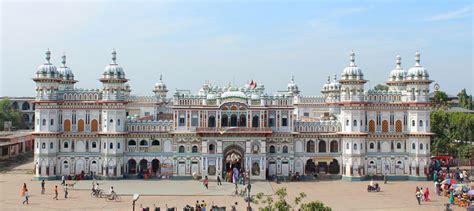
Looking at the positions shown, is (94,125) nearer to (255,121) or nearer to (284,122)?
(255,121)

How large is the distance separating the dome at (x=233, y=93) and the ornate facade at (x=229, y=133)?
0.31ft

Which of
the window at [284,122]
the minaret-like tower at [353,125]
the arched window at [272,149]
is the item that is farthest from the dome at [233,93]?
the minaret-like tower at [353,125]

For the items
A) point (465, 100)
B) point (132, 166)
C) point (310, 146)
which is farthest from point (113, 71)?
point (465, 100)

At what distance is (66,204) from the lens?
1382 inches

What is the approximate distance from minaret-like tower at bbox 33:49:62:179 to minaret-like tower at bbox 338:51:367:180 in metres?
26.5

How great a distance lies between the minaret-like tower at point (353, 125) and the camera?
1905 inches

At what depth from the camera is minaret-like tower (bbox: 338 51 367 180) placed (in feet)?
159

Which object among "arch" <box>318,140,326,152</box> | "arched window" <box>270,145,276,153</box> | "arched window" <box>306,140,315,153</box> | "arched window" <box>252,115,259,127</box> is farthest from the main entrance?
"arch" <box>318,140,326,152</box>

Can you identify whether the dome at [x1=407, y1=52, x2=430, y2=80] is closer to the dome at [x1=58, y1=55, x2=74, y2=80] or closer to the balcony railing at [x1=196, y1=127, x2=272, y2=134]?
the balcony railing at [x1=196, y1=127, x2=272, y2=134]

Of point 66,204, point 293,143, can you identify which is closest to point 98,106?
point 66,204

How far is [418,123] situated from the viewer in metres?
48.7

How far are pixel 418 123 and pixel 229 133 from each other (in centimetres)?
1745

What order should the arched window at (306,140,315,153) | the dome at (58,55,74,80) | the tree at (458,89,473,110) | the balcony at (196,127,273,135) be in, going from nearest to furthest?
the balcony at (196,127,273,135), the arched window at (306,140,315,153), the dome at (58,55,74,80), the tree at (458,89,473,110)

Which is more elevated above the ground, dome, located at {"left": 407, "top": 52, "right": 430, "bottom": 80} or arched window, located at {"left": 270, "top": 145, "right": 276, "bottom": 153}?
dome, located at {"left": 407, "top": 52, "right": 430, "bottom": 80}
